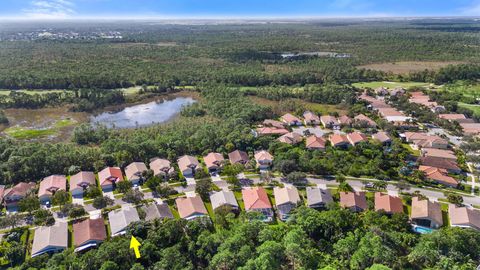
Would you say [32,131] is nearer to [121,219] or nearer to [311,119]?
[121,219]

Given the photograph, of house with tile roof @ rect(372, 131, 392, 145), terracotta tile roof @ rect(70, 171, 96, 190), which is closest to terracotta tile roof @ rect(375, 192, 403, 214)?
house with tile roof @ rect(372, 131, 392, 145)

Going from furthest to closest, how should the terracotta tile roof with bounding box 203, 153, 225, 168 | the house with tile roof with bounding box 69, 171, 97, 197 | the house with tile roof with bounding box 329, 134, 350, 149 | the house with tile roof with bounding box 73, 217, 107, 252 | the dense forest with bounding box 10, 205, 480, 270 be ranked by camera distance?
the house with tile roof with bounding box 329, 134, 350, 149 → the terracotta tile roof with bounding box 203, 153, 225, 168 → the house with tile roof with bounding box 69, 171, 97, 197 → the house with tile roof with bounding box 73, 217, 107, 252 → the dense forest with bounding box 10, 205, 480, 270

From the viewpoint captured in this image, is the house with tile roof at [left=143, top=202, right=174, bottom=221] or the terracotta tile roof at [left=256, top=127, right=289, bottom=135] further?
the terracotta tile roof at [left=256, top=127, right=289, bottom=135]

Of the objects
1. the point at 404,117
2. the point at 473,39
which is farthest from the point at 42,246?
the point at 473,39

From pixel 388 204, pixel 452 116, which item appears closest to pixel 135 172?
pixel 388 204

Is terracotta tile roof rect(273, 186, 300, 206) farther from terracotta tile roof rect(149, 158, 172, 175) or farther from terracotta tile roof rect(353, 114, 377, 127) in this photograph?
terracotta tile roof rect(353, 114, 377, 127)

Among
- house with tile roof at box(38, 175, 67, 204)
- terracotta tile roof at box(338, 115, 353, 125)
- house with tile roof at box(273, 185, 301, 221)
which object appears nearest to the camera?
house with tile roof at box(273, 185, 301, 221)

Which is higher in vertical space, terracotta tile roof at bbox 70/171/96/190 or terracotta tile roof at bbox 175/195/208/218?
terracotta tile roof at bbox 70/171/96/190


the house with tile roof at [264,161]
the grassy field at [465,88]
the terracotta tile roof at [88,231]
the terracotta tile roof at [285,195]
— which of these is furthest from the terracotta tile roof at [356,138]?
the grassy field at [465,88]
